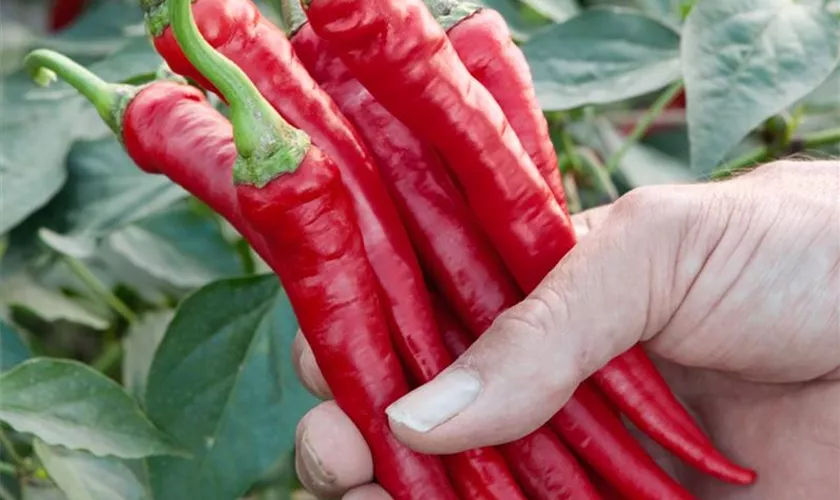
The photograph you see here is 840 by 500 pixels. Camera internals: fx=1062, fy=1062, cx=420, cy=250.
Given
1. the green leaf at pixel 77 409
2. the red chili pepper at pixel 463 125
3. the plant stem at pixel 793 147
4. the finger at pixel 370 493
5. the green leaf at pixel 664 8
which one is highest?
the red chili pepper at pixel 463 125

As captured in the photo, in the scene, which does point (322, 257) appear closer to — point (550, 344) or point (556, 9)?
point (550, 344)

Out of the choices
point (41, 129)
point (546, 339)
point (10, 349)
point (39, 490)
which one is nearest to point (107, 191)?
point (41, 129)

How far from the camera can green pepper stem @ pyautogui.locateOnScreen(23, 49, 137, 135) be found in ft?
Answer: 2.57

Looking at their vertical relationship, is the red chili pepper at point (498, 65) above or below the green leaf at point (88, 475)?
above

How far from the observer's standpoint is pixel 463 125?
718 mm

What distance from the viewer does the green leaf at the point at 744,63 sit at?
865mm

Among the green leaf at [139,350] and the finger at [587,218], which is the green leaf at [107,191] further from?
the finger at [587,218]

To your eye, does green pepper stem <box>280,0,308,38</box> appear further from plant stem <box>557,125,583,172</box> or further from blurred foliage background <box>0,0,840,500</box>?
plant stem <box>557,125,583,172</box>

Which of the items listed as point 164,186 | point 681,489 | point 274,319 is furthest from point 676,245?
point 164,186

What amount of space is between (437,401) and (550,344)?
88 mm

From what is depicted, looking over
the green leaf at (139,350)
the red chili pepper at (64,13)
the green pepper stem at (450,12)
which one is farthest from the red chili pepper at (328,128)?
the red chili pepper at (64,13)

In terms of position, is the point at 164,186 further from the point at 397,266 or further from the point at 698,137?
the point at 698,137

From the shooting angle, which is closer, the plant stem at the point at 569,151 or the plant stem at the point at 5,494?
the plant stem at the point at 5,494

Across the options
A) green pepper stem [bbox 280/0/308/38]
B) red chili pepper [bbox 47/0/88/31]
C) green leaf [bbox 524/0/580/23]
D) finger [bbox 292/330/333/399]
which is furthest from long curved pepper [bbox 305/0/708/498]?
red chili pepper [bbox 47/0/88/31]
